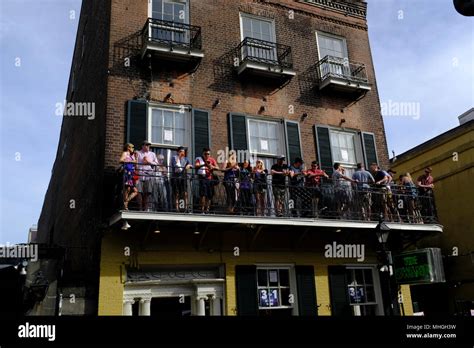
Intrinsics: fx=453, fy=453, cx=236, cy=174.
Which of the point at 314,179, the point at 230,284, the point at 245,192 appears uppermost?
the point at 314,179

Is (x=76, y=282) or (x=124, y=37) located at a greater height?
(x=124, y=37)

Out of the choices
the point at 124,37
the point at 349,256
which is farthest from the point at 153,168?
the point at 349,256

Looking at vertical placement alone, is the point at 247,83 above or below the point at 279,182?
above

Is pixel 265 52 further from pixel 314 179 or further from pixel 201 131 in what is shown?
pixel 314 179

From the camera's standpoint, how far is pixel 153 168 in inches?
412

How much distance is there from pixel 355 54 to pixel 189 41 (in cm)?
624

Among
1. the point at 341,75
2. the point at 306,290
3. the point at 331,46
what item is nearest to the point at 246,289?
the point at 306,290

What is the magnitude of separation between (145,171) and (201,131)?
2433mm

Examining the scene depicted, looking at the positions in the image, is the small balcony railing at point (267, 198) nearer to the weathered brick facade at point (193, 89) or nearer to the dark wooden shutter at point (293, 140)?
the weathered brick facade at point (193, 89)

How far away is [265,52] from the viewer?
13.8 m

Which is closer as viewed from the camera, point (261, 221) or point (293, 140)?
point (261, 221)

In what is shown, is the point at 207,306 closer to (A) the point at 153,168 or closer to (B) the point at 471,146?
(A) the point at 153,168

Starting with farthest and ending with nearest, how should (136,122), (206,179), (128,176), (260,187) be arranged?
(136,122)
(260,187)
(206,179)
(128,176)

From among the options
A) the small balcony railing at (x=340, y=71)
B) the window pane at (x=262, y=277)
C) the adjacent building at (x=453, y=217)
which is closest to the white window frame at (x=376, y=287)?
the window pane at (x=262, y=277)
